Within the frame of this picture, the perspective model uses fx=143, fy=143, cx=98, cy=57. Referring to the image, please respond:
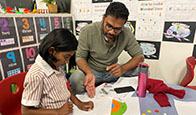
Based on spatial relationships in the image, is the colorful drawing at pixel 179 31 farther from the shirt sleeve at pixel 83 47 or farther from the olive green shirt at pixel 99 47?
the shirt sleeve at pixel 83 47

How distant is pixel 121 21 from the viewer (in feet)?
3.71

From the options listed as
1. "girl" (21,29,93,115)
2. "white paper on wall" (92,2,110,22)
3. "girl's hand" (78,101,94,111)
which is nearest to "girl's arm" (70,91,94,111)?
"girl's hand" (78,101,94,111)

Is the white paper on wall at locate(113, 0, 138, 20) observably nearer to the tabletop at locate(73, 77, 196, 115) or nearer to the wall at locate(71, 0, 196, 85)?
the wall at locate(71, 0, 196, 85)

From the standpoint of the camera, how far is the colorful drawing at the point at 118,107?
0.79 metres

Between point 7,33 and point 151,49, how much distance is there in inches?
60.6

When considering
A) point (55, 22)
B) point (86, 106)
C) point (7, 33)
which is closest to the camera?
point (86, 106)

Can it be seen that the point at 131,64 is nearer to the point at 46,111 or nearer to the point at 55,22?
the point at 46,111

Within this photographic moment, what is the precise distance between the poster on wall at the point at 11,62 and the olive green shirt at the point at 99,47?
63 centimetres

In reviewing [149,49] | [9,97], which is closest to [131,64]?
[149,49]

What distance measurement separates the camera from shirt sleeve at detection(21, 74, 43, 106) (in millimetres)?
654

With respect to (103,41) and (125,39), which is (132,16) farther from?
(103,41)

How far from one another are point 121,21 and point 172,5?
768mm

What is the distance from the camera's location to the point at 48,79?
0.73 metres

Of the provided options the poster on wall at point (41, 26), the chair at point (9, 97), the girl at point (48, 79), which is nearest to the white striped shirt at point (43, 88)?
the girl at point (48, 79)
